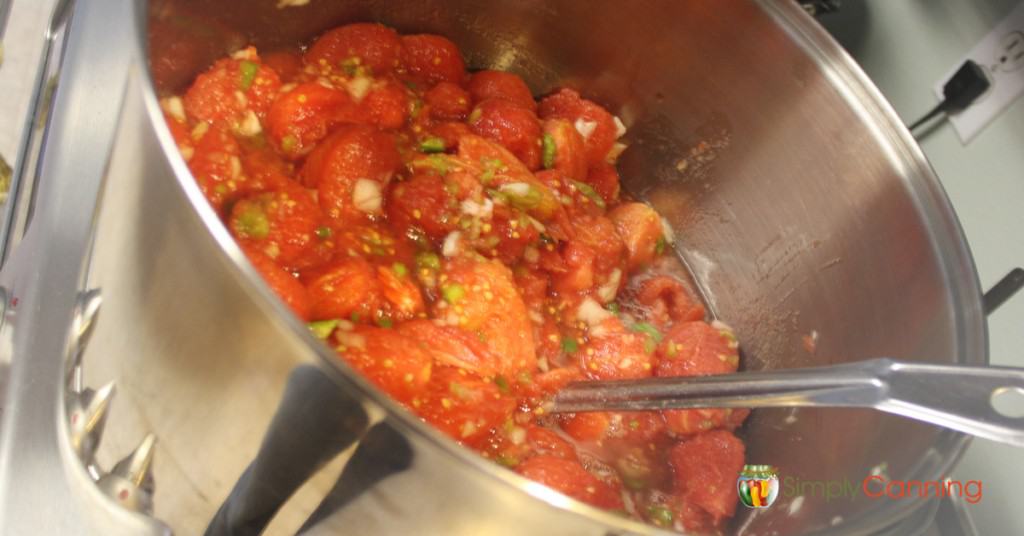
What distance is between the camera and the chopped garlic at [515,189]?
135 cm

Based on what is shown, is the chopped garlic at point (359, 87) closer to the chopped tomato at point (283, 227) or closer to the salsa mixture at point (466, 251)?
the salsa mixture at point (466, 251)

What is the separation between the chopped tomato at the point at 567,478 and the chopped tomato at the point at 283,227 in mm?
427

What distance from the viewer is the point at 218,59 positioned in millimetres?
1322

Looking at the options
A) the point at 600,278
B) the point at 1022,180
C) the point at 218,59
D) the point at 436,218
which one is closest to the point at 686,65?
the point at 600,278

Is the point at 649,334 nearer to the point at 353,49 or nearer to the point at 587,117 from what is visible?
the point at 587,117

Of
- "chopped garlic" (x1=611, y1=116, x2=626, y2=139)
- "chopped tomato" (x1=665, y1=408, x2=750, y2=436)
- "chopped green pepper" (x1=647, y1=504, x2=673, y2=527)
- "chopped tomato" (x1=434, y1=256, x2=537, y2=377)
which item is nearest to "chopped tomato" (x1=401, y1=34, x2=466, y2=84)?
"chopped garlic" (x1=611, y1=116, x2=626, y2=139)

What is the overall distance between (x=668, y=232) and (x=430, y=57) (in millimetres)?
567

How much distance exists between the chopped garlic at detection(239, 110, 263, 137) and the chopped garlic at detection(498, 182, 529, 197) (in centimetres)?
40

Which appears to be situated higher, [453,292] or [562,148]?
[562,148]

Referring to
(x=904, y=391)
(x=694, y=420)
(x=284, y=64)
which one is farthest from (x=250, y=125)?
(x=904, y=391)

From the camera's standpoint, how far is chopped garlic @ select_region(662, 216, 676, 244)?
1587 mm

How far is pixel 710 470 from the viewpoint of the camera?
1269 millimetres

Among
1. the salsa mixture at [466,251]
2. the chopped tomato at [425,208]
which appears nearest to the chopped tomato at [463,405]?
the salsa mixture at [466,251]

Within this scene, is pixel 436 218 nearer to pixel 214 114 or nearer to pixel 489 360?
pixel 489 360
